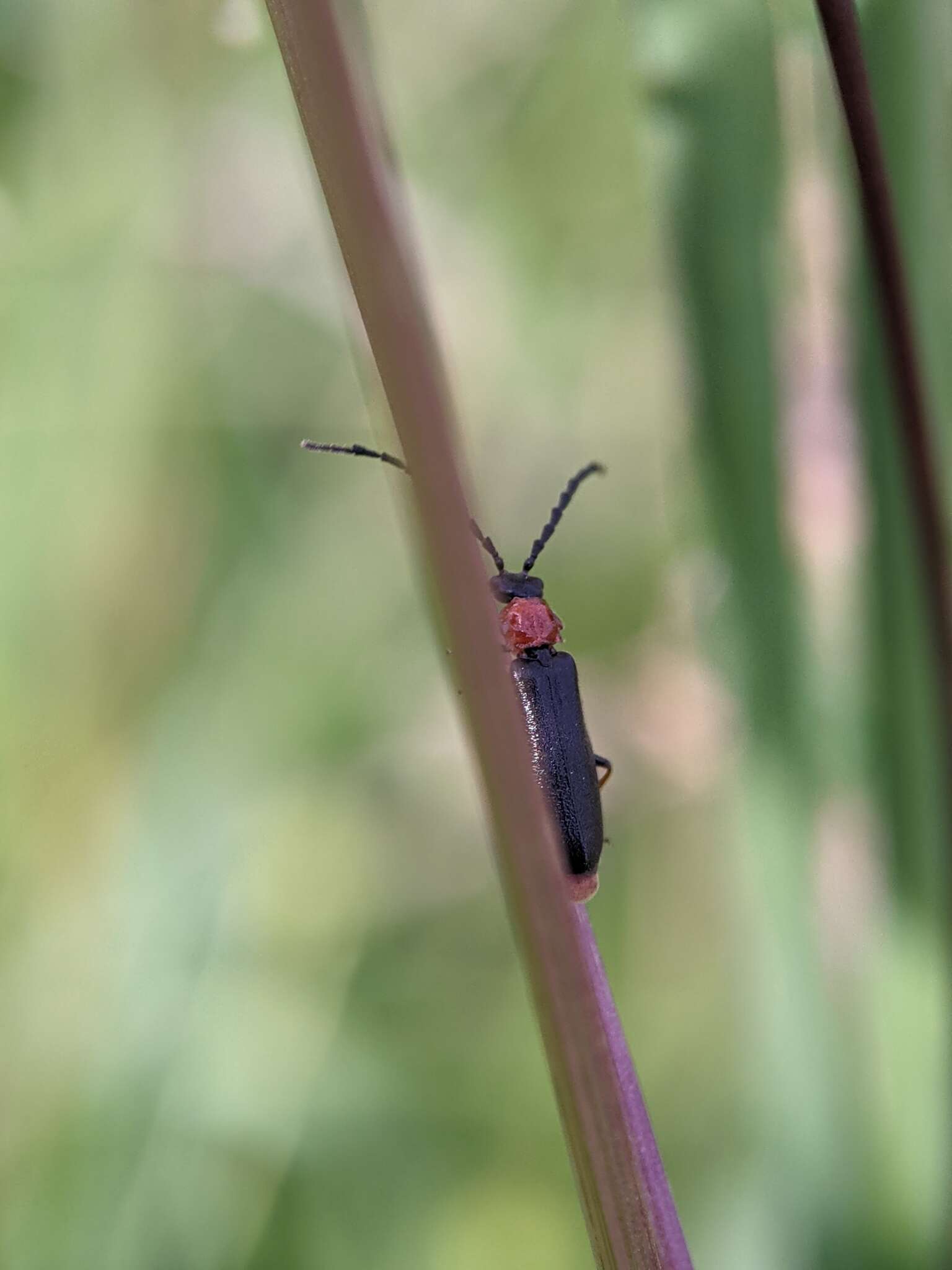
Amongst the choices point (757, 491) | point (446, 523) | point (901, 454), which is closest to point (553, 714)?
point (757, 491)

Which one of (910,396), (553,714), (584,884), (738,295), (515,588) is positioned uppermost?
(738,295)

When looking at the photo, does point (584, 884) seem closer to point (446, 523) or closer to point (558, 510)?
point (558, 510)

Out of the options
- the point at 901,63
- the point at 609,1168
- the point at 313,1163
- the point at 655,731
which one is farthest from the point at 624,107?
the point at 313,1163

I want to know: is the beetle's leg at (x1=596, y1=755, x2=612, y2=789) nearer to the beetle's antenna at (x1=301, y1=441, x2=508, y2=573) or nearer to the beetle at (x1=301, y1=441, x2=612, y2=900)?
the beetle at (x1=301, y1=441, x2=612, y2=900)

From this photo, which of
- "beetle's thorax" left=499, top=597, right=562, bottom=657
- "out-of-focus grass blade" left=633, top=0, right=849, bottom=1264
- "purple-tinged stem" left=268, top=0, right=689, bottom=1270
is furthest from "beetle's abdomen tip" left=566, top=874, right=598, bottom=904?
"purple-tinged stem" left=268, top=0, right=689, bottom=1270

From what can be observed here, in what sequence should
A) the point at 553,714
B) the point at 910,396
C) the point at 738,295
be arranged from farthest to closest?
1. the point at 553,714
2. the point at 738,295
3. the point at 910,396

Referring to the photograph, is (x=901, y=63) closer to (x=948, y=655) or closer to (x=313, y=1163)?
(x=948, y=655)
